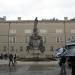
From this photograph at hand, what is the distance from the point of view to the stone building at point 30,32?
329ft

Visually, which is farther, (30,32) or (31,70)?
(30,32)

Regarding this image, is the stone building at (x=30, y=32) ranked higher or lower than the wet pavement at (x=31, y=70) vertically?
higher

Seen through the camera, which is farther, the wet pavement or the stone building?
the stone building

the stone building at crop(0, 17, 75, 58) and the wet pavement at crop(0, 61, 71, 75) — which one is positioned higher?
the stone building at crop(0, 17, 75, 58)

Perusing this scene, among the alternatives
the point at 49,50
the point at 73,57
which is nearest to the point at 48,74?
the point at 73,57

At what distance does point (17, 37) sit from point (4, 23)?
244 inches

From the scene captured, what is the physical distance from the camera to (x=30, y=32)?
10119 centimetres

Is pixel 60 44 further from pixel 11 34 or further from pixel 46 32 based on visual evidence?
pixel 11 34

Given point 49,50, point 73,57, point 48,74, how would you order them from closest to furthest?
point 73,57 → point 48,74 → point 49,50

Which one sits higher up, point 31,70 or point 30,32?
point 30,32

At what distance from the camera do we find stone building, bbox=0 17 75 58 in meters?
100

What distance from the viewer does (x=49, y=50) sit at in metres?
99.7

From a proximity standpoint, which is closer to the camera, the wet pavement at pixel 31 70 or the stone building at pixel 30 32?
the wet pavement at pixel 31 70

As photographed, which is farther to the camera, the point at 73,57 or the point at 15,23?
the point at 15,23
